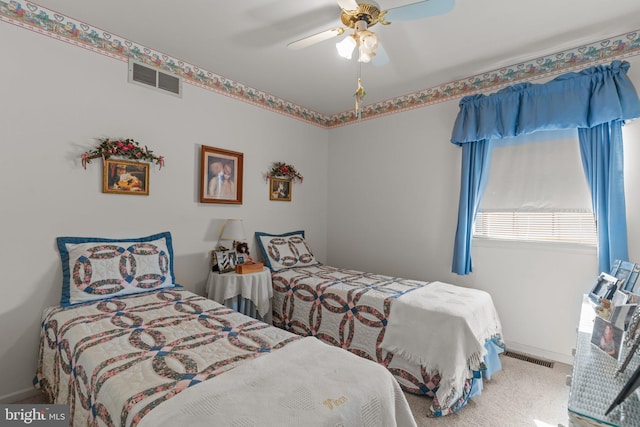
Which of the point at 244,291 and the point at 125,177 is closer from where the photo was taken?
the point at 125,177

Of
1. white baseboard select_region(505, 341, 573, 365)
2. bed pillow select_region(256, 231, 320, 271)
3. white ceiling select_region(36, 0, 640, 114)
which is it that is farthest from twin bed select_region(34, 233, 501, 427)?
white ceiling select_region(36, 0, 640, 114)

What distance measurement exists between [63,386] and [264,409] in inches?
51.3

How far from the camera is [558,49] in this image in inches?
97.1

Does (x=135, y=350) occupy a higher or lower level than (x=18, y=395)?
higher

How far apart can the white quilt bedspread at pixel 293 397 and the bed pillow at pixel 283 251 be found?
1936mm

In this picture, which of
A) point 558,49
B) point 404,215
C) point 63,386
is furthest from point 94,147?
point 558,49

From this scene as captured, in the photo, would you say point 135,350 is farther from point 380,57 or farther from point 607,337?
point 380,57

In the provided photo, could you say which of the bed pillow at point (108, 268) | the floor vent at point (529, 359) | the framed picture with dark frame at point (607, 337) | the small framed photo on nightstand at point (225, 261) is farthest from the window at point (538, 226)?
the bed pillow at point (108, 268)

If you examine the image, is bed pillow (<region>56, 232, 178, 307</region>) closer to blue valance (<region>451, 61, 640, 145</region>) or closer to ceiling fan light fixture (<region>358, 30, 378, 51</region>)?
ceiling fan light fixture (<region>358, 30, 378, 51</region>)

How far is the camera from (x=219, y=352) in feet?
4.58

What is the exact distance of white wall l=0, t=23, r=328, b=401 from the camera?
78.8 inches

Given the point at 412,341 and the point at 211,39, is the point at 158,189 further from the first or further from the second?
the point at 412,341

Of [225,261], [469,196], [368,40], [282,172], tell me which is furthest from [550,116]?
[225,261]

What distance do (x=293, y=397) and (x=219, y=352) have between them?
1.63 ft
